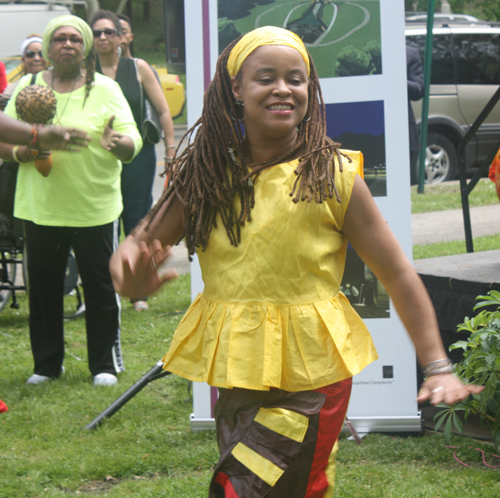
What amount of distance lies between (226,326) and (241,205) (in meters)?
0.35

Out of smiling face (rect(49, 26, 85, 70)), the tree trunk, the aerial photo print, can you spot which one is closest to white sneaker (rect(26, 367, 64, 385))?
smiling face (rect(49, 26, 85, 70))

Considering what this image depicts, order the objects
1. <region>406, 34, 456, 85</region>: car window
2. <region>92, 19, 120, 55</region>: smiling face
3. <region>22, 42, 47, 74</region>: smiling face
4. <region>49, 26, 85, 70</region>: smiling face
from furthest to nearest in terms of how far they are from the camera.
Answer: <region>406, 34, 456, 85</region>: car window
<region>22, 42, 47, 74</region>: smiling face
<region>92, 19, 120, 55</region>: smiling face
<region>49, 26, 85, 70</region>: smiling face

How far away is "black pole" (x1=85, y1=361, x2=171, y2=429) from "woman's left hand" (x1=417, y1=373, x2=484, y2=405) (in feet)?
7.27

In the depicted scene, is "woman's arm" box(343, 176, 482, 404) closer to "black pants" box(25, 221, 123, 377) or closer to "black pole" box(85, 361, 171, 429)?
"black pole" box(85, 361, 171, 429)

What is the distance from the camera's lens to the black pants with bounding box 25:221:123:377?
4551mm

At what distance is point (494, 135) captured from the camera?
11547 millimetres

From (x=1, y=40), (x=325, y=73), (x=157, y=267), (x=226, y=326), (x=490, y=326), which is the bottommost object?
(x=490, y=326)

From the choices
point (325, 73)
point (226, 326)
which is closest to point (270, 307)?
point (226, 326)

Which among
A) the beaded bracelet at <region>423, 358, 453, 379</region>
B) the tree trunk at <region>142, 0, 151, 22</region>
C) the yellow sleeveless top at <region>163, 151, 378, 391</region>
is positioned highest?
the tree trunk at <region>142, 0, 151, 22</region>

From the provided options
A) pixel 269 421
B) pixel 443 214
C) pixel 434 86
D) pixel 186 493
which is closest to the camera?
pixel 269 421

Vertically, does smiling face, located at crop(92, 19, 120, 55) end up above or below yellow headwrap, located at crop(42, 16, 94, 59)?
above

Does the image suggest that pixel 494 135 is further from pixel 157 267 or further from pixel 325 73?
pixel 157 267

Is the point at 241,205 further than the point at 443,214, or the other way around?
the point at 443,214

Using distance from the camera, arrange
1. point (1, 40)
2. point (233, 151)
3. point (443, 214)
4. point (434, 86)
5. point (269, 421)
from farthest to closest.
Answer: point (1, 40) < point (434, 86) < point (443, 214) < point (233, 151) < point (269, 421)
